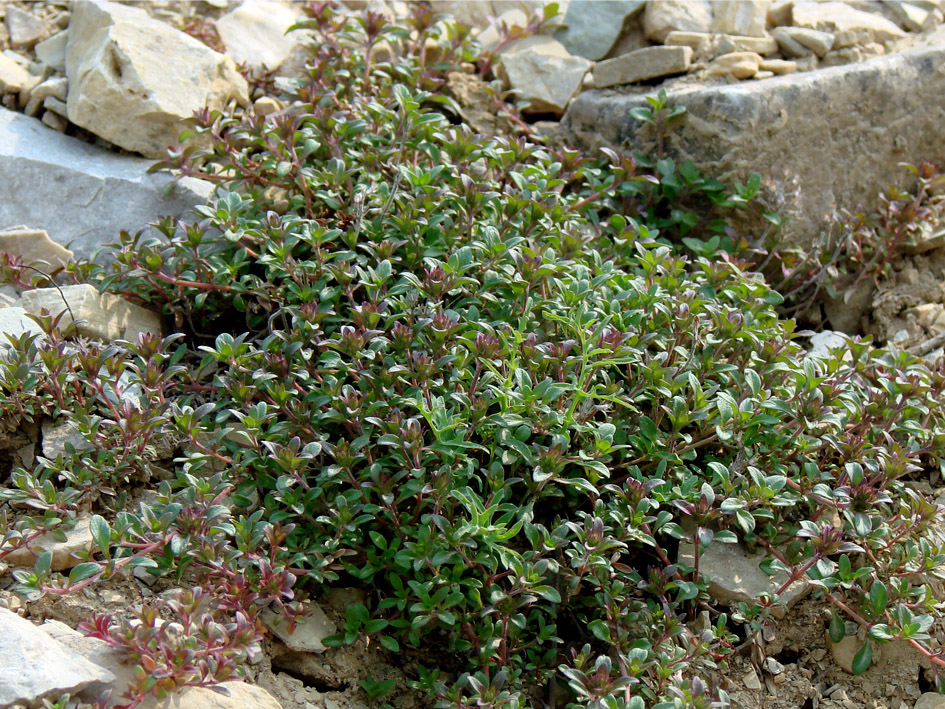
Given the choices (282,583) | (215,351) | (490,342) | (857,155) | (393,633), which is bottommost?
(393,633)

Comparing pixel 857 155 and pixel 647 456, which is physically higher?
pixel 857 155

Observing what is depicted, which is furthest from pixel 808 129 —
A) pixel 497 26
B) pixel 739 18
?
pixel 497 26

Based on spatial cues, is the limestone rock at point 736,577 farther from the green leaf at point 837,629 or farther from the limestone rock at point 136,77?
the limestone rock at point 136,77

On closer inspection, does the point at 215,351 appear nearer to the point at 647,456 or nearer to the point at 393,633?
the point at 393,633

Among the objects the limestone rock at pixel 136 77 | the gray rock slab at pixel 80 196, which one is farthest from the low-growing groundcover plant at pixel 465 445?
the limestone rock at pixel 136 77

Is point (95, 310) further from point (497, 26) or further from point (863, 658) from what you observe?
point (863, 658)

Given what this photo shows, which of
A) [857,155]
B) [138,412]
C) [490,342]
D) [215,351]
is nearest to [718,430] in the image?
[490,342]

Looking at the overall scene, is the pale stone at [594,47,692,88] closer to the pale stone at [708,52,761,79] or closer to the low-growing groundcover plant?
the pale stone at [708,52,761,79]
